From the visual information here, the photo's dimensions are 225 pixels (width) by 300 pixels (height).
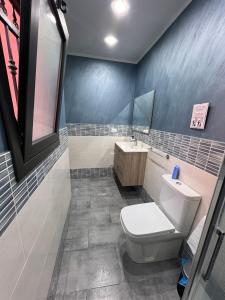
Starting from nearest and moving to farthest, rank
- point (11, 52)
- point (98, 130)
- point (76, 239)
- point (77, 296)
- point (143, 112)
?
1. point (11, 52)
2. point (77, 296)
3. point (76, 239)
4. point (143, 112)
5. point (98, 130)

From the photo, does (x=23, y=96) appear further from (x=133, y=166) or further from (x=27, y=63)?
(x=133, y=166)

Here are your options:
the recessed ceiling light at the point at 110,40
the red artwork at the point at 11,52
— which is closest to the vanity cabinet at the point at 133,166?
the recessed ceiling light at the point at 110,40

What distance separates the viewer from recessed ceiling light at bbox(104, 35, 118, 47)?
200cm

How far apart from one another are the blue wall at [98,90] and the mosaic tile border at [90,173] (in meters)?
1.05

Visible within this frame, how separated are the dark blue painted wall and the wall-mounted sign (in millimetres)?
41

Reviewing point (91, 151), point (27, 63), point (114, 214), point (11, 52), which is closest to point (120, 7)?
A: point (11, 52)

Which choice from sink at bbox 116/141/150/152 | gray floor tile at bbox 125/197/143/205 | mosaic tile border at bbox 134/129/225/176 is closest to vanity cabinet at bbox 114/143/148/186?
sink at bbox 116/141/150/152

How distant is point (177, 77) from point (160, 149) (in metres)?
0.87

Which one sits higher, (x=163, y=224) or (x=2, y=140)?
(x=2, y=140)

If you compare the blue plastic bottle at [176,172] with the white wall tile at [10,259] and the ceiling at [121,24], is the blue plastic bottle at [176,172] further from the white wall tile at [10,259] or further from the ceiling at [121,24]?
the ceiling at [121,24]

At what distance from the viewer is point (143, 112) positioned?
7.83ft

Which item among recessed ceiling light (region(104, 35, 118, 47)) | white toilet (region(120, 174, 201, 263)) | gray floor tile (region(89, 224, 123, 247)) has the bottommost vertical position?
gray floor tile (region(89, 224, 123, 247))

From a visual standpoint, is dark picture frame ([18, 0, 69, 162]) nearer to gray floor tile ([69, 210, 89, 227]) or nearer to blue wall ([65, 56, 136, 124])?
gray floor tile ([69, 210, 89, 227])

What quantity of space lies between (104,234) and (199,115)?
5.42 feet
